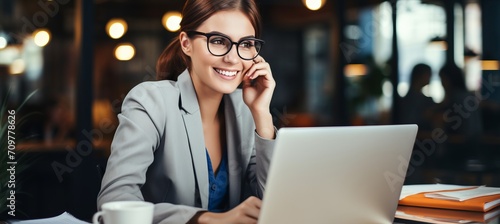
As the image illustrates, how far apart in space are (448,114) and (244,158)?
4286 mm

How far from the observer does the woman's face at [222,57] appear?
191cm

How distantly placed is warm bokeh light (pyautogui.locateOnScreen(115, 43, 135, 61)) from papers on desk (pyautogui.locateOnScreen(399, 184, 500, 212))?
548 cm

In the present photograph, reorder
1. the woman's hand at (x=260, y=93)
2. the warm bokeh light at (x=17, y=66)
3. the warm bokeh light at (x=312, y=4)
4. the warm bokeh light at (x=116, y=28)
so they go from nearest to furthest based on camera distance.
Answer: the woman's hand at (x=260, y=93)
the warm bokeh light at (x=17, y=66)
the warm bokeh light at (x=116, y=28)
the warm bokeh light at (x=312, y=4)

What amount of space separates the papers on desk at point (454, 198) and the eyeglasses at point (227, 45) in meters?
0.64

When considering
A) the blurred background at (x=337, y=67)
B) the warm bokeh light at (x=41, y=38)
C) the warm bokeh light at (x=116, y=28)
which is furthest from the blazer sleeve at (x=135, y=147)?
the warm bokeh light at (x=116, y=28)

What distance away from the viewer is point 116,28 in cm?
691

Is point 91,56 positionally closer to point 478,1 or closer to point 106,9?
point 106,9

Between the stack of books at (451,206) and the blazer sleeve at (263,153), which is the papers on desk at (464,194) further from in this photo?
the blazer sleeve at (263,153)

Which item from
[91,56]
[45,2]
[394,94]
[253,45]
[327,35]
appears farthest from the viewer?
[327,35]

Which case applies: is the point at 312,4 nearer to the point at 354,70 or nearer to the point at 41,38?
the point at 354,70

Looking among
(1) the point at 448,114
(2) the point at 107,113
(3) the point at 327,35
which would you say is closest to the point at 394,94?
(1) the point at 448,114

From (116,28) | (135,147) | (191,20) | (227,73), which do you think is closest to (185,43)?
(191,20)

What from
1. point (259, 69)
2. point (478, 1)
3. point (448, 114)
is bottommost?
point (448, 114)

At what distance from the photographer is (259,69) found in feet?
6.44
